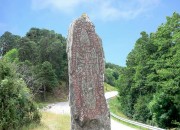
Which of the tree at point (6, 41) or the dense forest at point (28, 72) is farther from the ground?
the tree at point (6, 41)

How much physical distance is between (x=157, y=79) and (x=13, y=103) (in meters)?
24.7

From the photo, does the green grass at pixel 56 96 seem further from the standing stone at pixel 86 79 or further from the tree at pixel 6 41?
the standing stone at pixel 86 79

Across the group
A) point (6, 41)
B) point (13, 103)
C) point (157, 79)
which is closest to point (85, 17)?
point (13, 103)

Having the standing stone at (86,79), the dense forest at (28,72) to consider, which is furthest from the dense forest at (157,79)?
the standing stone at (86,79)

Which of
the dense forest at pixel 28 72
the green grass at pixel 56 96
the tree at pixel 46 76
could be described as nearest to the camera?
the dense forest at pixel 28 72

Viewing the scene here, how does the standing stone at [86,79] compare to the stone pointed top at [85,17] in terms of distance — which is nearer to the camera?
the standing stone at [86,79]

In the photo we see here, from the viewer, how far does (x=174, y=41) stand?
35688 mm

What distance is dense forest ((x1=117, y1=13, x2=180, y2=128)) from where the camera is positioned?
3291 cm

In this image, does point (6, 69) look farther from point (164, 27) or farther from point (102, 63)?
point (164, 27)

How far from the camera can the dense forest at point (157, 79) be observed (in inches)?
1296

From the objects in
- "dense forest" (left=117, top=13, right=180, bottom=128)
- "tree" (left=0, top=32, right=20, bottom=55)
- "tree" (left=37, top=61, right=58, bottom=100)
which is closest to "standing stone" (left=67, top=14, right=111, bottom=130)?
"dense forest" (left=117, top=13, right=180, bottom=128)

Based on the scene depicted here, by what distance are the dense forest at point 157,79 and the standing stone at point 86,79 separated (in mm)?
20420

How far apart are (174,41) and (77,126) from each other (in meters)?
27.5

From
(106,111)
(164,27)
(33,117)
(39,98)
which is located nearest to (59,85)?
(39,98)
